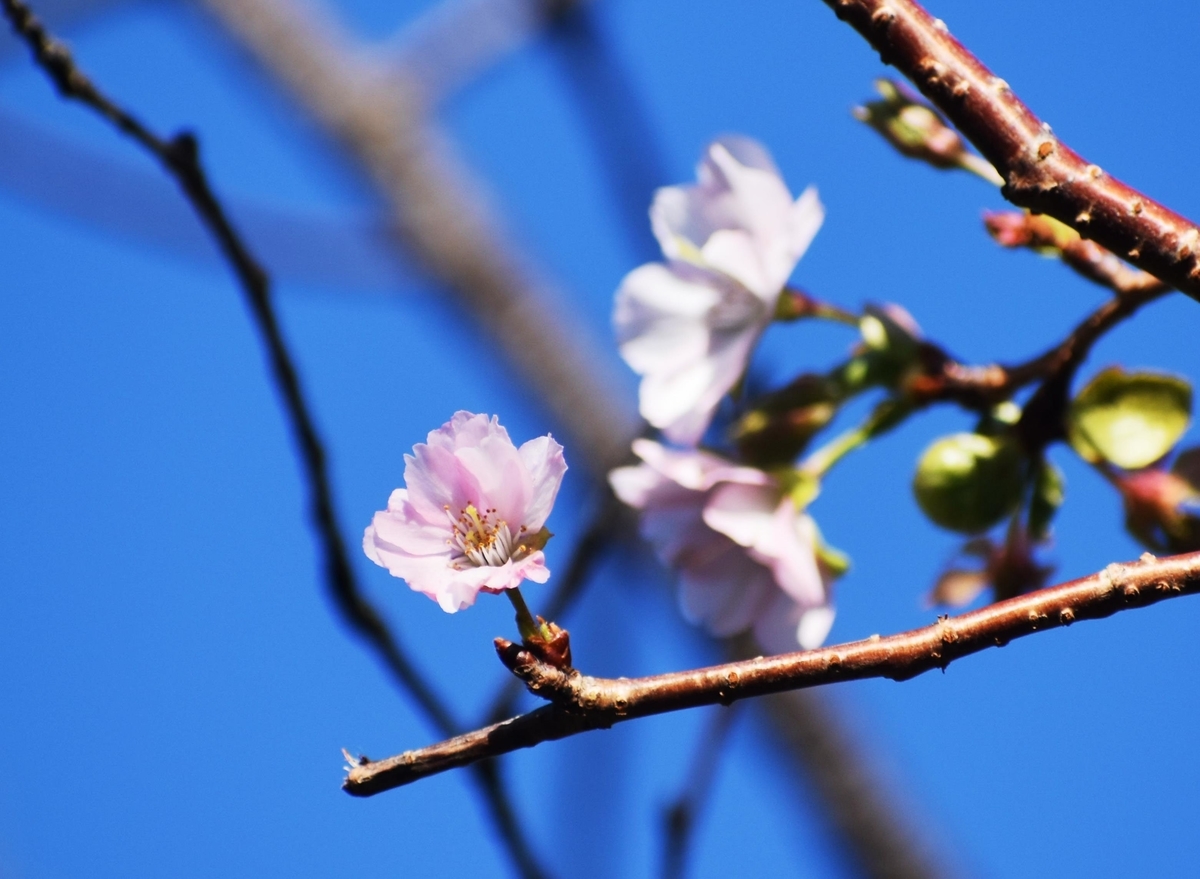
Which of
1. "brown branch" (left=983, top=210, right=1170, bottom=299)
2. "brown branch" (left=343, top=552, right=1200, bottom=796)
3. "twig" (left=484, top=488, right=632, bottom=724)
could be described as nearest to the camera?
"brown branch" (left=343, top=552, right=1200, bottom=796)

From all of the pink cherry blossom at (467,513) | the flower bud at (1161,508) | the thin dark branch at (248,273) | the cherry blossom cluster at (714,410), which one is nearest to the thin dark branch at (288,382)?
the thin dark branch at (248,273)

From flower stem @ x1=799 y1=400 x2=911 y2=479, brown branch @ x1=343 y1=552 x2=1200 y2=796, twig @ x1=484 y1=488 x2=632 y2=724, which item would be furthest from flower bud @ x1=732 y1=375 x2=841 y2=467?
brown branch @ x1=343 y1=552 x2=1200 y2=796

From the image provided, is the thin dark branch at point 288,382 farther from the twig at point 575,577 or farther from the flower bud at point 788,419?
the flower bud at point 788,419

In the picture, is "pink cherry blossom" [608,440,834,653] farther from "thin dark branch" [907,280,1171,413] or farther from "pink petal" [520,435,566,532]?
"pink petal" [520,435,566,532]

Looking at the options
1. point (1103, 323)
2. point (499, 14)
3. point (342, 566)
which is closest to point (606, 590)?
point (342, 566)

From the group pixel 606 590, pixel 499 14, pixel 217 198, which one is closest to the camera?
pixel 217 198

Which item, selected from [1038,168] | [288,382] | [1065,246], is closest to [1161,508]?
[1065,246]

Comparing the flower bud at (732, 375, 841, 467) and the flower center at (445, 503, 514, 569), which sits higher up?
the flower bud at (732, 375, 841, 467)

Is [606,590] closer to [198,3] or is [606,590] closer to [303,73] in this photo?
[303,73]
